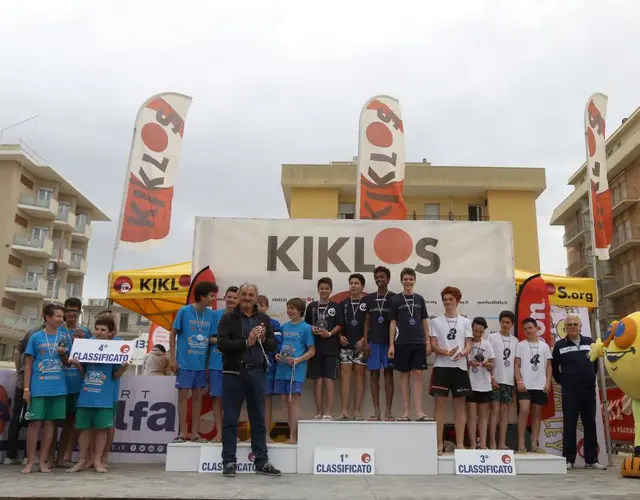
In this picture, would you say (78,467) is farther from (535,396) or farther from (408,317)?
(535,396)

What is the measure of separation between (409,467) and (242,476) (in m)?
1.66

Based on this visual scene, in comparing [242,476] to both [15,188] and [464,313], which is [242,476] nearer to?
[464,313]

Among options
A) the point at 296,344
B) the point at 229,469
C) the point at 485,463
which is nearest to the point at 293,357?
the point at 296,344

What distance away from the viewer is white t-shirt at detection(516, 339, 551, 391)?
6582mm

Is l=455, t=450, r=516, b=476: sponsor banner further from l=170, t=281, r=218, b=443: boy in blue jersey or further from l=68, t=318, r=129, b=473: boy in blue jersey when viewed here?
l=68, t=318, r=129, b=473: boy in blue jersey

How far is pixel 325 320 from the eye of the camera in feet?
21.6

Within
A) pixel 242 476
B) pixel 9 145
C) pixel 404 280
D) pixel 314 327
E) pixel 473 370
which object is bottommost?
pixel 242 476

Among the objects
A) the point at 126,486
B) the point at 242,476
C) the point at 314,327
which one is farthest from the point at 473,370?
the point at 126,486

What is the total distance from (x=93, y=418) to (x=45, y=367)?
700 mm

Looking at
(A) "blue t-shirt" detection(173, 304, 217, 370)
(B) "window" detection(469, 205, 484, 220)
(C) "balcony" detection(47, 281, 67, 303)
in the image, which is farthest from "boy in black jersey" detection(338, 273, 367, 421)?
(C) "balcony" detection(47, 281, 67, 303)

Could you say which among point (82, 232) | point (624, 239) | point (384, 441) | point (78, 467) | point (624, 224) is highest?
point (82, 232)

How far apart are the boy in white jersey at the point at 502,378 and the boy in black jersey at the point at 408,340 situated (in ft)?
3.16

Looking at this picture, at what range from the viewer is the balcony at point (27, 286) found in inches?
1527

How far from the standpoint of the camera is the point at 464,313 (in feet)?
24.0
